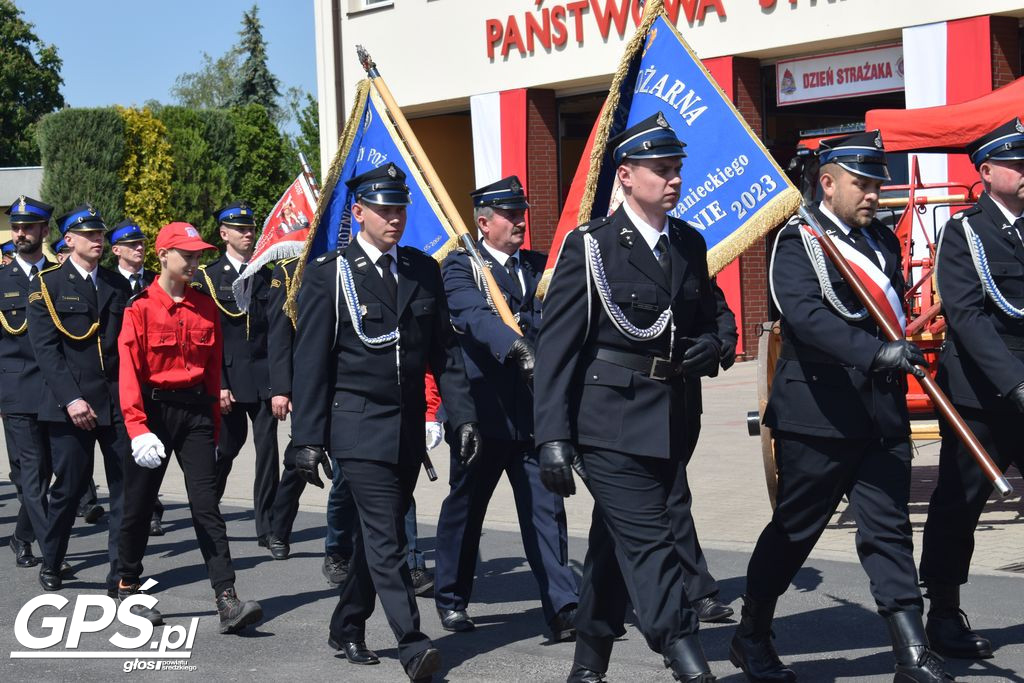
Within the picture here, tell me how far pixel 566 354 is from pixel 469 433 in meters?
1.23

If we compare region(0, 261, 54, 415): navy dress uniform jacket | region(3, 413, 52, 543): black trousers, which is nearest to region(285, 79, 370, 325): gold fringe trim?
region(3, 413, 52, 543): black trousers

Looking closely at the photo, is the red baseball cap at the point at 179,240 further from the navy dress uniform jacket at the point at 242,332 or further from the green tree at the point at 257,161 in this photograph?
the green tree at the point at 257,161

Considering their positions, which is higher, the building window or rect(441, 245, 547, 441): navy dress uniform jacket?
the building window

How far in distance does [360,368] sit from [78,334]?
3126mm

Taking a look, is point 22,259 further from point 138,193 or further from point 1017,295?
point 138,193

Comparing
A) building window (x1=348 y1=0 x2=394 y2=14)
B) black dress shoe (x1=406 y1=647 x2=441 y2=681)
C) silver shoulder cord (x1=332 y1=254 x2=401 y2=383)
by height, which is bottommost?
black dress shoe (x1=406 y1=647 x2=441 y2=681)

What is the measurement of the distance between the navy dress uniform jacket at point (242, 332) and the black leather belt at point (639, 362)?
4.96 metres

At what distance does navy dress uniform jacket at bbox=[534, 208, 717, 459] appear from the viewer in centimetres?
520

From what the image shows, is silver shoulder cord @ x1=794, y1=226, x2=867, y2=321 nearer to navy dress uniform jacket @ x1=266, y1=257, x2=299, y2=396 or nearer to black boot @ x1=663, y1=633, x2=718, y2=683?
black boot @ x1=663, y1=633, x2=718, y2=683

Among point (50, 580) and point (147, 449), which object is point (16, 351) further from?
point (147, 449)

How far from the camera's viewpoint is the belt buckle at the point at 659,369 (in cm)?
529

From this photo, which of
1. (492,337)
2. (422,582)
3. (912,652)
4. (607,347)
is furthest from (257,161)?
(912,652)

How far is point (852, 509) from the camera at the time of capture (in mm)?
5445

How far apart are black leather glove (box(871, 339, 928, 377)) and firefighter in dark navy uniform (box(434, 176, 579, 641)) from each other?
202 centimetres
